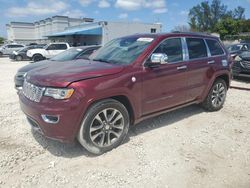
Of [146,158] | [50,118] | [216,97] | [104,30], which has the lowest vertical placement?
[146,158]

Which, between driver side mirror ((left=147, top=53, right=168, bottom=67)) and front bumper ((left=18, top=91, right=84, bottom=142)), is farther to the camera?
driver side mirror ((left=147, top=53, right=168, bottom=67))

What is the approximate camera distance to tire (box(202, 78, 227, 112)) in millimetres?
5484

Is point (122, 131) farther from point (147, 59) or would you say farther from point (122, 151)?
point (147, 59)

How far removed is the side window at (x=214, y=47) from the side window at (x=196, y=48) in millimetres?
203

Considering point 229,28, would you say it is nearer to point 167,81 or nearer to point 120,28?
point 120,28

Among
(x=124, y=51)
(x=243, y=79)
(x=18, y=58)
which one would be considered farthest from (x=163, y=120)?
(x=18, y=58)

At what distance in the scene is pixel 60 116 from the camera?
127 inches

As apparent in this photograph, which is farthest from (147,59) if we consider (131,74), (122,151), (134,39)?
(122,151)

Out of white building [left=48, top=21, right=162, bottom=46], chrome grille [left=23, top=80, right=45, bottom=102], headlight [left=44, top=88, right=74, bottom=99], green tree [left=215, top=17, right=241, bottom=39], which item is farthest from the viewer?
green tree [left=215, top=17, right=241, bottom=39]

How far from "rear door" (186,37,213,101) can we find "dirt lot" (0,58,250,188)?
26.8 inches

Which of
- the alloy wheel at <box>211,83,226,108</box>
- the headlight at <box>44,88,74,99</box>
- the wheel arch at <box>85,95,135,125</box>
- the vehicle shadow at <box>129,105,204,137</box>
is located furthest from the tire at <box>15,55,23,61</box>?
the headlight at <box>44,88,74,99</box>

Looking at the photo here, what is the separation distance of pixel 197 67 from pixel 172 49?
0.74 meters

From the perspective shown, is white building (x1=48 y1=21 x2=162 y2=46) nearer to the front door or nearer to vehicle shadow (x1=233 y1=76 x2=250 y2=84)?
vehicle shadow (x1=233 y1=76 x2=250 y2=84)

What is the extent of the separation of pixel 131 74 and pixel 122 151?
1.22 meters
